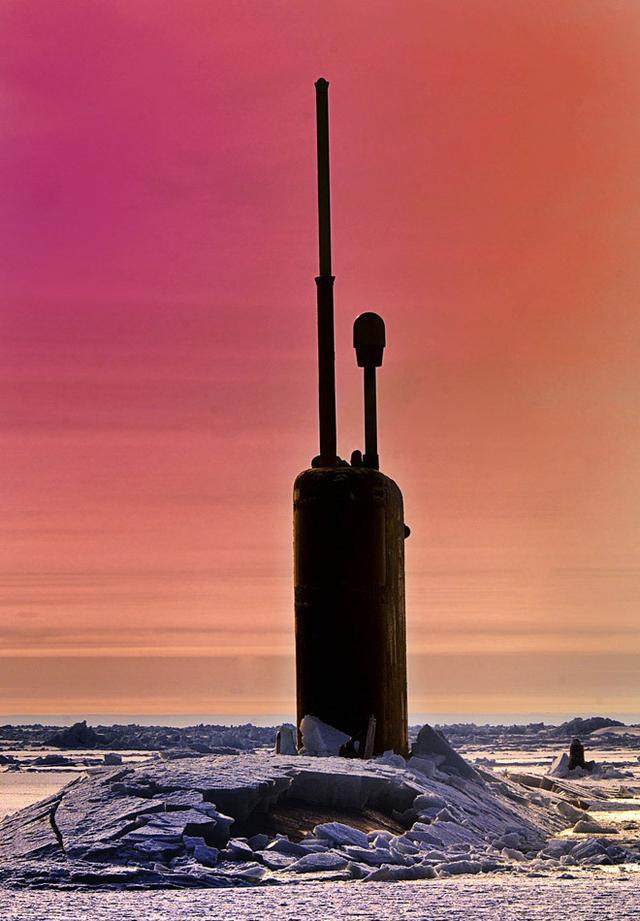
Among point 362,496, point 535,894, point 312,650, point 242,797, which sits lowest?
point 535,894

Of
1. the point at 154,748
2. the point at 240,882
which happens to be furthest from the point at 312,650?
the point at 154,748

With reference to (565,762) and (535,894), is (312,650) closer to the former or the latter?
(535,894)

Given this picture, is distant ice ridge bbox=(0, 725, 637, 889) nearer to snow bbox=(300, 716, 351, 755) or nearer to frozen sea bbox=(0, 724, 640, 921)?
frozen sea bbox=(0, 724, 640, 921)

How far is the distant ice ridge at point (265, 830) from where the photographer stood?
1133 centimetres

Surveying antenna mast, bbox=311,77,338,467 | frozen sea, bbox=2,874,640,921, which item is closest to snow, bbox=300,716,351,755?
antenna mast, bbox=311,77,338,467

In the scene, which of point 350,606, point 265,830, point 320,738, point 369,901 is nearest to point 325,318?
point 350,606

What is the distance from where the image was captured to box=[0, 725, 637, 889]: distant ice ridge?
11328 mm

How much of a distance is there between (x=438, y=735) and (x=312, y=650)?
2101 millimetres

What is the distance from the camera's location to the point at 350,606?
15.6 meters

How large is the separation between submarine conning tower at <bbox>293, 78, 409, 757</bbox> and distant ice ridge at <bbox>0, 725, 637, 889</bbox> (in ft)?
2.67

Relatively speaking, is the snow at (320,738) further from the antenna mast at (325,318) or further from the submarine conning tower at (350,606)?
the antenna mast at (325,318)

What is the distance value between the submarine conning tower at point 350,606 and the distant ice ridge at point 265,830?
0.81m

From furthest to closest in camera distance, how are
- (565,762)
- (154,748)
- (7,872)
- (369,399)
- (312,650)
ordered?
(154,748), (565,762), (369,399), (312,650), (7,872)

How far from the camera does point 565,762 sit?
83.8ft
